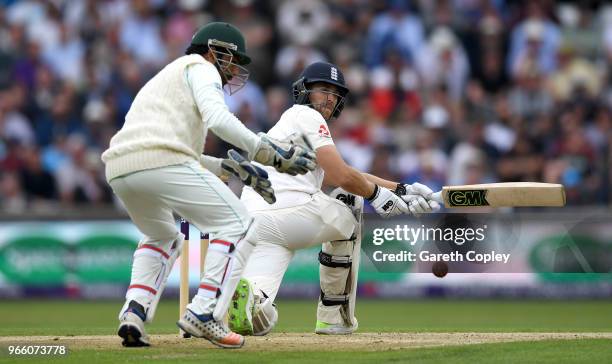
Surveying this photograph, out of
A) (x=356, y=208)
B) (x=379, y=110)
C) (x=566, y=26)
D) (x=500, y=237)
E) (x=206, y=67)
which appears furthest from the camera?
(x=566, y=26)

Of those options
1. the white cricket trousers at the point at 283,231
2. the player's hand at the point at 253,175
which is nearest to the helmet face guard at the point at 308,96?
the white cricket trousers at the point at 283,231

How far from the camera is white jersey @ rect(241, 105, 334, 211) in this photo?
845 centimetres

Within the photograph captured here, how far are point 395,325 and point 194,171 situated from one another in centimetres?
454

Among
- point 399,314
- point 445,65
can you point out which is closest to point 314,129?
point 399,314

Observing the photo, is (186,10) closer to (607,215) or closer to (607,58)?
(607,58)

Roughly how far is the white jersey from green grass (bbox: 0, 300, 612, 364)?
4.88 ft

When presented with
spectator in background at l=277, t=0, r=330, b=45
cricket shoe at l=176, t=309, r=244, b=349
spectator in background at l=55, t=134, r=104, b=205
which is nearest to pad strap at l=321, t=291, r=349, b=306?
cricket shoe at l=176, t=309, r=244, b=349

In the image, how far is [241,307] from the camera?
26.2 ft

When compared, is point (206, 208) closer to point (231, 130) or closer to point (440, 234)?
point (231, 130)

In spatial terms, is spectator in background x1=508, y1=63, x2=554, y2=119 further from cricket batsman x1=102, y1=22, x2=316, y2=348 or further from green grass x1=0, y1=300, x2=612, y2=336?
cricket batsman x1=102, y1=22, x2=316, y2=348

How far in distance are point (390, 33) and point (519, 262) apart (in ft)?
16.9

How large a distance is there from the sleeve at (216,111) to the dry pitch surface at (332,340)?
1397 millimetres

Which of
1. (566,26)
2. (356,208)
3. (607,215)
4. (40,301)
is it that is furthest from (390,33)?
(356,208)

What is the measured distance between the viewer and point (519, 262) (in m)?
13.7
